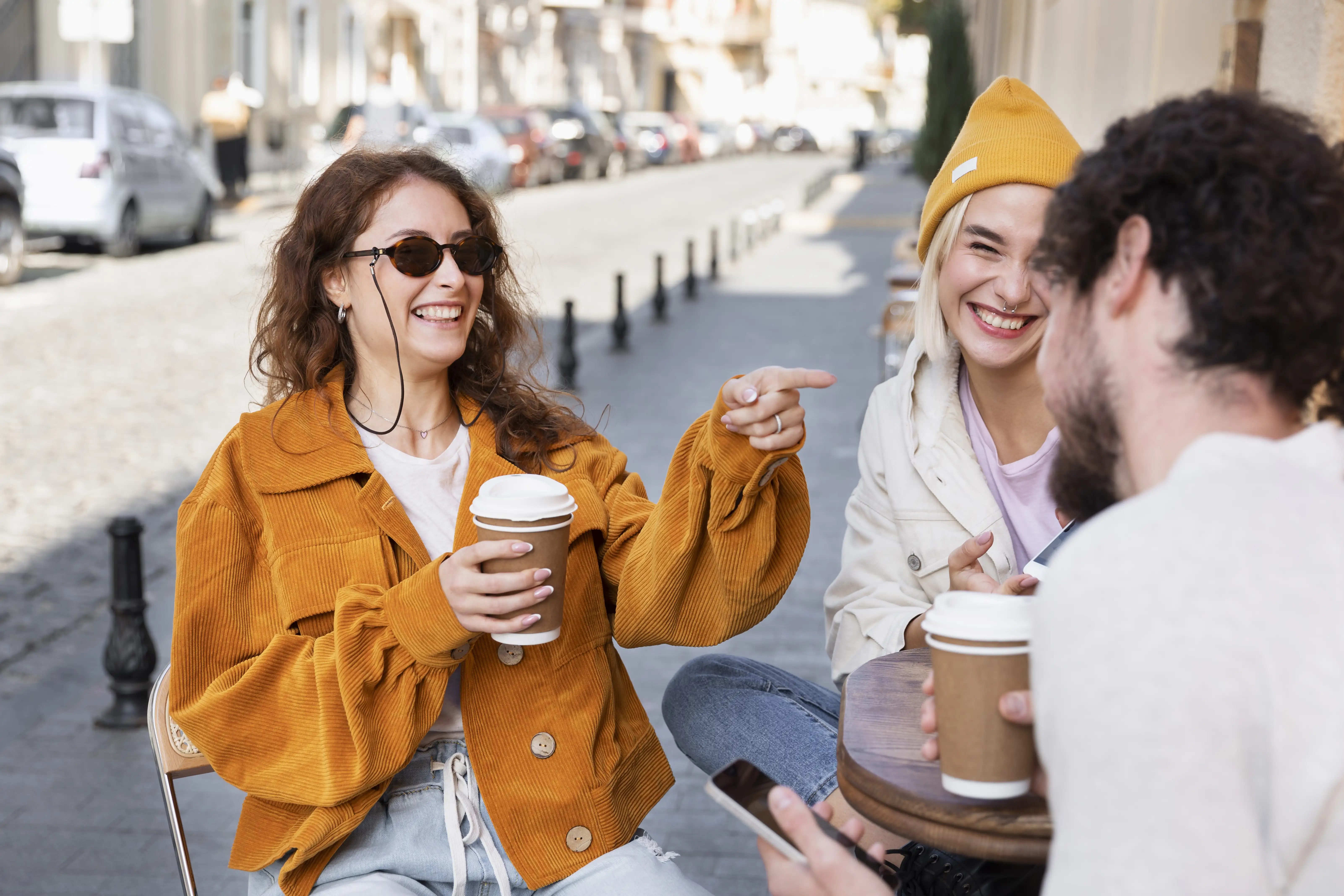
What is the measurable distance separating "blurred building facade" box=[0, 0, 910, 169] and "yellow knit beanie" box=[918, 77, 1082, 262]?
18808mm

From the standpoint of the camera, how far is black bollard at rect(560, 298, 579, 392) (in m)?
10.2

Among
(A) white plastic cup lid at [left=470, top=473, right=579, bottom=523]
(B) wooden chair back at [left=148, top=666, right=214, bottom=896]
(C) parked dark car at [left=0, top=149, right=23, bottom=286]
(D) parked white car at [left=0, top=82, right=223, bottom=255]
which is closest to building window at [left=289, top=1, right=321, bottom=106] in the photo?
(D) parked white car at [left=0, top=82, right=223, bottom=255]

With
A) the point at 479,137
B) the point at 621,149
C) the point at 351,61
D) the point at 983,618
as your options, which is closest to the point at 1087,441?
the point at 983,618

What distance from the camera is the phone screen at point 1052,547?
2.20 meters

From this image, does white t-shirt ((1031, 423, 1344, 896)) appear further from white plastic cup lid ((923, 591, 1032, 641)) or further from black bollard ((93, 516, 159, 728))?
black bollard ((93, 516, 159, 728))

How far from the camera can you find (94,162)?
14.6 meters

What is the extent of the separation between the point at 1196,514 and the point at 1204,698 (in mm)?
165

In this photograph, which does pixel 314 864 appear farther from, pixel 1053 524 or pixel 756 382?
pixel 1053 524

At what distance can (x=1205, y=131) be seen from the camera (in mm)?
1389

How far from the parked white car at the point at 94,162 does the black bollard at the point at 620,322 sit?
→ 20.2ft

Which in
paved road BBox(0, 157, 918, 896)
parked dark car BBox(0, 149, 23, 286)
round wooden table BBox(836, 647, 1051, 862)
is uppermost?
round wooden table BBox(836, 647, 1051, 862)

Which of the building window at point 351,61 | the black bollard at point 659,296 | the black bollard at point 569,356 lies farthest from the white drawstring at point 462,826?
the building window at point 351,61

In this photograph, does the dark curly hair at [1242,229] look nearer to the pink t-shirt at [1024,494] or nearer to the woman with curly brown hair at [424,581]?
the woman with curly brown hair at [424,581]

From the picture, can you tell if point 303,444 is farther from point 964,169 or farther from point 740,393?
point 964,169
